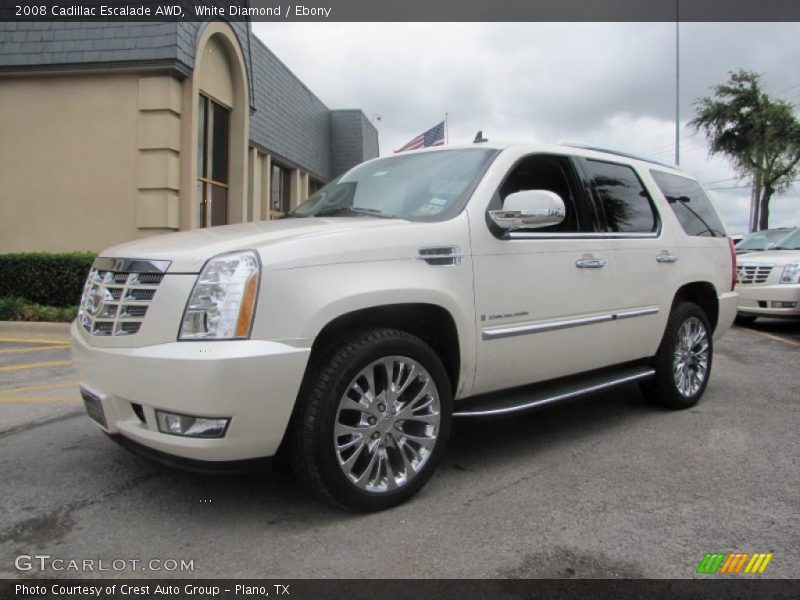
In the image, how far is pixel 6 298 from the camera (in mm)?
9258

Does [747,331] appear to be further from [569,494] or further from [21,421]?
[21,421]

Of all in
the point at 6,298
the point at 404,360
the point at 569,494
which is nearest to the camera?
the point at 404,360

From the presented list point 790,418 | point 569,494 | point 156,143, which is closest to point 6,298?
point 156,143

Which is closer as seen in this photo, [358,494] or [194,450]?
[194,450]

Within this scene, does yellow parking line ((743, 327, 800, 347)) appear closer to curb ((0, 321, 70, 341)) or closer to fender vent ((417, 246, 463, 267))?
fender vent ((417, 246, 463, 267))

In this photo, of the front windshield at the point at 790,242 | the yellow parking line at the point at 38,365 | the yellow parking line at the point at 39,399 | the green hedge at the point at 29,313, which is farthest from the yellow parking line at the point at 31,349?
the front windshield at the point at 790,242

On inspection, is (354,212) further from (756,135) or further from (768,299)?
(756,135)

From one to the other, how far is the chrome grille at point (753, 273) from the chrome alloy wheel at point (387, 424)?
861 centimetres

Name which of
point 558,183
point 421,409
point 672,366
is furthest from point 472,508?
point 672,366

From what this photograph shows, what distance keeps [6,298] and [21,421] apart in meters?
5.75

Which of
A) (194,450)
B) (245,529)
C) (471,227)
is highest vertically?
(471,227)

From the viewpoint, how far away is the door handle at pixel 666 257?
182 inches

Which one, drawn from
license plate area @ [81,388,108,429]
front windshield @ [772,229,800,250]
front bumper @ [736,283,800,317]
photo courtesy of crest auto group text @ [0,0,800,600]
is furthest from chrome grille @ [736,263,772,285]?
license plate area @ [81,388,108,429]

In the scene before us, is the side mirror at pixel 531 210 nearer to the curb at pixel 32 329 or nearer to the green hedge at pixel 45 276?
the curb at pixel 32 329
